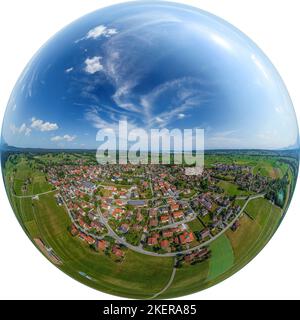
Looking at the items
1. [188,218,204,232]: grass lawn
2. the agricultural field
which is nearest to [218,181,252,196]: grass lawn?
the agricultural field

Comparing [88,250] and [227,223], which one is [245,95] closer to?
[227,223]

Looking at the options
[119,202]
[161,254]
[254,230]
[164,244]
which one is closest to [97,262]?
[161,254]

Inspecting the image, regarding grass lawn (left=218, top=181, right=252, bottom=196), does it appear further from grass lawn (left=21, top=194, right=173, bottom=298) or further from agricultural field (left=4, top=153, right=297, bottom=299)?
grass lawn (left=21, top=194, right=173, bottom=298)

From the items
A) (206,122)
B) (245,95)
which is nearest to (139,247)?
(206,122)

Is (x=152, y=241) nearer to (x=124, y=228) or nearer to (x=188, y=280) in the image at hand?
(x=124, y=228)

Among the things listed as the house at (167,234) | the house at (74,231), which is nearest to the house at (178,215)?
the house at (167,234)

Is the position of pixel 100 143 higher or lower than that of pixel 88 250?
higher

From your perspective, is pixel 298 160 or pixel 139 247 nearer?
pixel 139 247
